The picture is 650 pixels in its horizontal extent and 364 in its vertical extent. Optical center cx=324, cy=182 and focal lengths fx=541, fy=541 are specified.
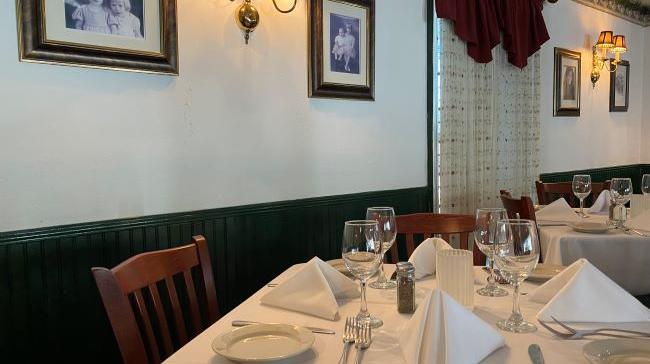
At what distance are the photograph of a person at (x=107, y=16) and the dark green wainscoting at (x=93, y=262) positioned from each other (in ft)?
2.78

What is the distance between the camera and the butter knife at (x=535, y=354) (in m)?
1.07

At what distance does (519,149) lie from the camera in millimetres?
4973

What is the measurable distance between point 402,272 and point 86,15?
1.79 m

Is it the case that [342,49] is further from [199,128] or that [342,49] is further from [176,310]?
[176,310]

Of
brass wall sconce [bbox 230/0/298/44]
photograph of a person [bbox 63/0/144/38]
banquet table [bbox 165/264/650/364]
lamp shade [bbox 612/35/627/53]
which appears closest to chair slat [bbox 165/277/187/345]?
banquet table [bbox 165/264/650/364]

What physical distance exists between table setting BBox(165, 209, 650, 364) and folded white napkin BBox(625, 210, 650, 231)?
1461 mm

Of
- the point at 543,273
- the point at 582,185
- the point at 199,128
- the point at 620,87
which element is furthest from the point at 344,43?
the point at 620,87

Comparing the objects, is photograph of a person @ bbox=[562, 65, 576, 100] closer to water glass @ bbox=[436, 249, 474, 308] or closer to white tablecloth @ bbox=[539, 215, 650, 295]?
white tablecloth @ bbox=[539, 215, 650, 295]

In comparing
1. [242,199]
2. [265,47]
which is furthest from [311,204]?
[265,47]

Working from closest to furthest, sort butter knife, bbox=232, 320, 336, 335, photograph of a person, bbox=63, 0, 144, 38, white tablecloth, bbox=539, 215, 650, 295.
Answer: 1. butter knife, bbox=232, 320, 336, 335
2. photograph of a person, bbox=63, 0, 144, 38
3. white tablecloth, bbox=539, 215, 650, 295

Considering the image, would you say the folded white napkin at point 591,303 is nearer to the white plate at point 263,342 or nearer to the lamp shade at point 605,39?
the white plate at point 263,342

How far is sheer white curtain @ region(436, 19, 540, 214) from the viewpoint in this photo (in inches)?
164

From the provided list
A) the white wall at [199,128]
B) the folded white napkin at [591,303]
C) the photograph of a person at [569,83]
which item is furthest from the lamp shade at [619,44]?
the folded white napkin at [591,303]

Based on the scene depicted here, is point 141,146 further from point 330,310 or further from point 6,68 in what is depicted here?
point 330,310
